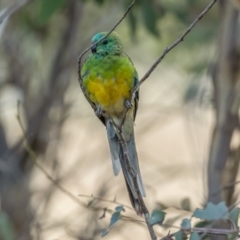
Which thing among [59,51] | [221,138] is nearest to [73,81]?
[59,51]

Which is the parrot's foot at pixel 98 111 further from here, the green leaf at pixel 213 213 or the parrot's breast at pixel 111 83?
the green leaf at pixel 213 213

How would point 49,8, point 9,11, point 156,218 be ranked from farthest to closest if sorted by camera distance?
point 49,8 → point 9,11 → point 156,218

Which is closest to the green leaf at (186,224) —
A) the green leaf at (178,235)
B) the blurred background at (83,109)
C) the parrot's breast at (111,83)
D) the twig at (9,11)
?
the green leaf at (178,235)

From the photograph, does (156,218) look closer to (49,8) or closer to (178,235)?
(178,235)

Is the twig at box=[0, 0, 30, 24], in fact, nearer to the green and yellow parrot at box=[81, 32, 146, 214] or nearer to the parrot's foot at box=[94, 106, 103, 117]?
the green and yellow parrot at box=[81, 32, 146, 214]

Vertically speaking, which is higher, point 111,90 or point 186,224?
point 111,90

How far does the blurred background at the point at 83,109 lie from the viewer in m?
3.76

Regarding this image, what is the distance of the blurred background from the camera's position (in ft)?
12.3

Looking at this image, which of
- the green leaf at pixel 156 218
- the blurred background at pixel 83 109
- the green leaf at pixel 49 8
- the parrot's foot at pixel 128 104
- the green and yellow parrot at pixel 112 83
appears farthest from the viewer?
the blurred background at pixel 83 109

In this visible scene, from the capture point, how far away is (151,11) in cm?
377

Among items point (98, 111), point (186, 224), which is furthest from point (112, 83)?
point (186, 224)

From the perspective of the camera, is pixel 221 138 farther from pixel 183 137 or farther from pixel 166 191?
pixel 183 137

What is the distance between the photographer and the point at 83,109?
4812mm

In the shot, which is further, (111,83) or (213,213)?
(111,83)
